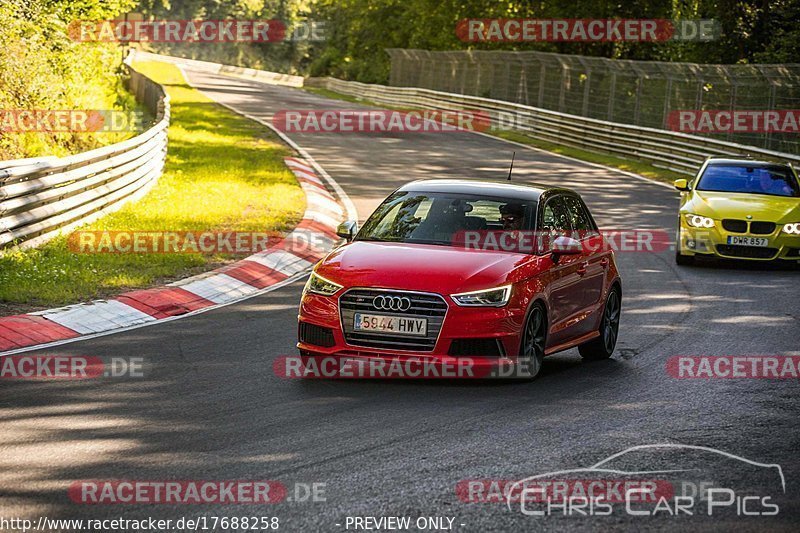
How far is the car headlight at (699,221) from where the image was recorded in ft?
59.4

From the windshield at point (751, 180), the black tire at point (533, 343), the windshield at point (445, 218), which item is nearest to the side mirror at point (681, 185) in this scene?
the windshield at point (751, 180)

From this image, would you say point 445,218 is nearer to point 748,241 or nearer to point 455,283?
point 455,283

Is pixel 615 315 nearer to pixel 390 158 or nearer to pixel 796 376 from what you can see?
pixel 796 376

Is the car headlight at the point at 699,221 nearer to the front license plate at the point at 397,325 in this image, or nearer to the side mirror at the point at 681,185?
the side mirror at the point at 681,185

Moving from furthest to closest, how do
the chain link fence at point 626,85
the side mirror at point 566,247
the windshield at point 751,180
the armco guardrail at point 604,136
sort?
the armco guardrail at point 604,136
the chain link fence at point 626,85
the windshield at point 751,180
the side mirror at point 566,247

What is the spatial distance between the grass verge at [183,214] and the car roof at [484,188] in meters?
3.76

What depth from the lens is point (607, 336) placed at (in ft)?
37.3

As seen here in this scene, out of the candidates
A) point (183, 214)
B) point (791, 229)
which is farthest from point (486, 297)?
point (183, 214)

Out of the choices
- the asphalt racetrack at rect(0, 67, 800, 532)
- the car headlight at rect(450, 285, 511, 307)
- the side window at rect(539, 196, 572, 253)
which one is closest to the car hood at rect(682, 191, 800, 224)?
the asphalt racetrack at rect(0, 67, 800, 532)

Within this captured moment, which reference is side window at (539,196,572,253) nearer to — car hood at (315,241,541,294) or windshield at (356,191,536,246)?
windshield at (356,191,536,246)

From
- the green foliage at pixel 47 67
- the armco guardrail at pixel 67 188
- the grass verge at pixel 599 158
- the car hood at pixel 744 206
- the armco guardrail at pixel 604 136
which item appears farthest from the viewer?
the grass verge at pixel 599 158

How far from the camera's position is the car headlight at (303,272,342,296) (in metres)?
9.41

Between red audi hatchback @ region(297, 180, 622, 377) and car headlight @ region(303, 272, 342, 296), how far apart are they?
1cm

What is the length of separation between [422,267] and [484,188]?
63.7 inches
